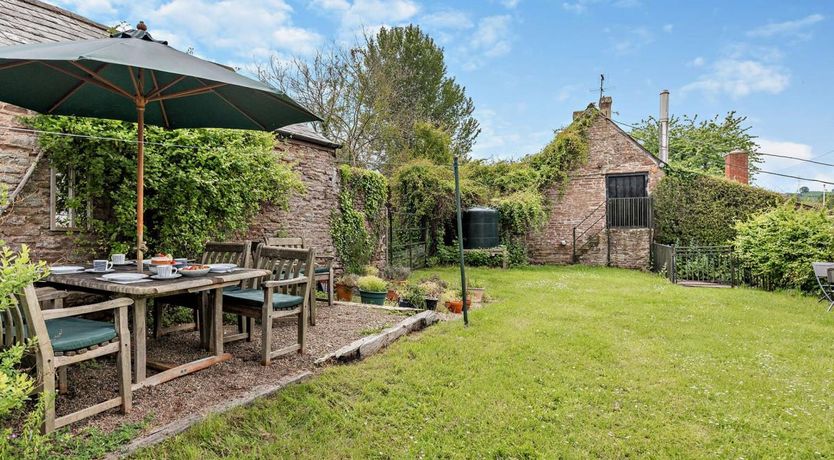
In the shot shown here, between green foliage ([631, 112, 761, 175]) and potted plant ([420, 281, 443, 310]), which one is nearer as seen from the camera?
potted plant ([420, 281, 443, 310])

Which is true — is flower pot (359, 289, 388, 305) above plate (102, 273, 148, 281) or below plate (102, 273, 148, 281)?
below

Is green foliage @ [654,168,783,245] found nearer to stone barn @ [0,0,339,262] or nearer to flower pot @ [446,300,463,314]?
flower pot @ [446,300,463,314]

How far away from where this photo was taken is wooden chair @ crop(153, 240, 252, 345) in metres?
3.94

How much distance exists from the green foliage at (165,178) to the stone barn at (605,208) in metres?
11.2

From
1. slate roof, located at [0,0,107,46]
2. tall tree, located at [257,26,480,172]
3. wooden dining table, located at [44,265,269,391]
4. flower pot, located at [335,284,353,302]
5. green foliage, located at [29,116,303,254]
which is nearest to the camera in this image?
wooden dining table, located at [44,265,269,391]

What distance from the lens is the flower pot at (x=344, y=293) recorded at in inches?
282

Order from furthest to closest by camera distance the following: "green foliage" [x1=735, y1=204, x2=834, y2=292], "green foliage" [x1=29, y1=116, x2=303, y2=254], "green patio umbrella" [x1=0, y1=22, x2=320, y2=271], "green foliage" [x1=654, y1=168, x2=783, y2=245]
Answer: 1. "green foliage" [x1=654, y1=168, x2=783, y2=245]
2. "green foliage" [x1=735, y1=204, x2=834, y2=292]
3. "green foliage" [x1=29, y1=116, x2=303, y2=254]
4. "green patio umbrella" [x1=0, y1=22, x2=320, y2=271]

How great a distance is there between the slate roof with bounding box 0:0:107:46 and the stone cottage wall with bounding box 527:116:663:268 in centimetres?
1279

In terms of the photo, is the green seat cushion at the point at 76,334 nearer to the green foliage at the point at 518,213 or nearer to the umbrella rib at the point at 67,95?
the umbrella rib at the point at 67,95

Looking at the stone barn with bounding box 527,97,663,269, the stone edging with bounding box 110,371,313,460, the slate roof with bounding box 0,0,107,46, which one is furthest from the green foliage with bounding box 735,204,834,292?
the slate roof with bounding box 0,0,107,46

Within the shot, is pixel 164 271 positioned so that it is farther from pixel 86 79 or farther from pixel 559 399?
pixel 559 399

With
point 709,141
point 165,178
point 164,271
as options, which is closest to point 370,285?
Answer: point 165,178

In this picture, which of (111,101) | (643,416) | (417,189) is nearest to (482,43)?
(417,189)

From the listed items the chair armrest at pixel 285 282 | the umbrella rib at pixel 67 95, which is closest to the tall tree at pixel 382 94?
the umbrella rib at pixel 67 95
